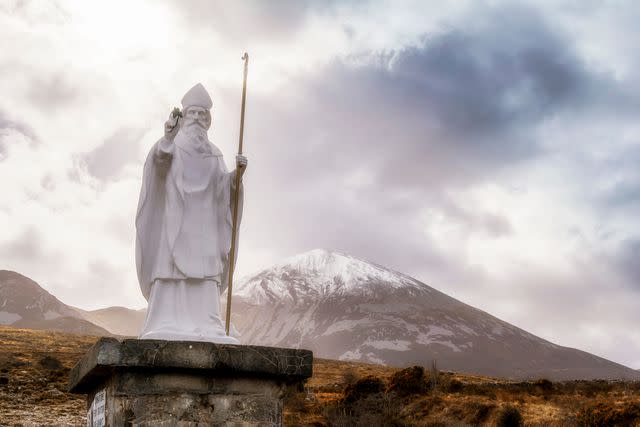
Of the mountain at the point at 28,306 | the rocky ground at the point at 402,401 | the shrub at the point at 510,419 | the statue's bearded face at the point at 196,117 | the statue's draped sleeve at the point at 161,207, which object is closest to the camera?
the statue's draped sleeve at the point at 161,207

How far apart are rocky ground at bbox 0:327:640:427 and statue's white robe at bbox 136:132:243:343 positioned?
19.6 metres

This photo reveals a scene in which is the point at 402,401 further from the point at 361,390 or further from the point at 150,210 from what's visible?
the point at 150,210

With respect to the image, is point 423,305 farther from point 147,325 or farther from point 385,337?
point 147,325

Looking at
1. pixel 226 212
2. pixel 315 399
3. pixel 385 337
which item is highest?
pixel 385 337

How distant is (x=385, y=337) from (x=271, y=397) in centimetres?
14755

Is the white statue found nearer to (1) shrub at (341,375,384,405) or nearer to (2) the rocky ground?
(2) the rocky ground

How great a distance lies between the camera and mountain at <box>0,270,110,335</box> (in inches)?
5090

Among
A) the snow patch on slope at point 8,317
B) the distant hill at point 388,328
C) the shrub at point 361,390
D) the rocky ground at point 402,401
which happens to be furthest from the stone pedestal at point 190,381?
the snow patch on slope at point 8,317

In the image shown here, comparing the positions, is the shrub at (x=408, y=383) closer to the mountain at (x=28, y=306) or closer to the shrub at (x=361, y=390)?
the shrub at (x=361, y=390)

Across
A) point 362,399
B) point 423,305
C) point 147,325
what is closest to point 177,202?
point 147,325

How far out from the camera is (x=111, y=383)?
22.2 feet

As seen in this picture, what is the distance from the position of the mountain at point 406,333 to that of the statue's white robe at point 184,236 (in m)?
110

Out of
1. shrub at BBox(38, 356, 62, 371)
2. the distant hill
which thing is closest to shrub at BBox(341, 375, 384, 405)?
shrub at BBox(38, 356, 62, 371)

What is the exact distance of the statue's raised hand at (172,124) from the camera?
8.29 metres
